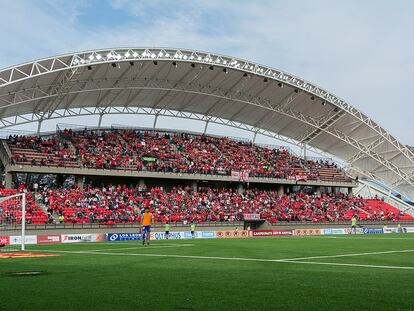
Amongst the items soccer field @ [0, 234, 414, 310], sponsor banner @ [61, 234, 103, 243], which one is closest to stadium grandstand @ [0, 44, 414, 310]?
sponsor banner @ [61, 234, 103, 243]

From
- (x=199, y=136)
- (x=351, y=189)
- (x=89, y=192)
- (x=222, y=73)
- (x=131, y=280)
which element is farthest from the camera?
(x=351, y=189)

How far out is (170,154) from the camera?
59656 mm

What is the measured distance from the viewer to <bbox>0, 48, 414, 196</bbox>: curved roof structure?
1813 inches

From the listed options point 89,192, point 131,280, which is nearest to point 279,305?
point 131,280

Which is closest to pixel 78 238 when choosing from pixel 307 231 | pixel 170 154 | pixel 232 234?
pixel 232 234

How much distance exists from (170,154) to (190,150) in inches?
137

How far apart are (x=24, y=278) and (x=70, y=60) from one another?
116ft

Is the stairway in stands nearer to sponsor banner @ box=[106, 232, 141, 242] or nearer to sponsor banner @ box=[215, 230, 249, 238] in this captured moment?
sponsor banner @ box=[215, 230, 249, 238]

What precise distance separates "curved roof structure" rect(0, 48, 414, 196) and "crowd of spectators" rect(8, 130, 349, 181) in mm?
2591

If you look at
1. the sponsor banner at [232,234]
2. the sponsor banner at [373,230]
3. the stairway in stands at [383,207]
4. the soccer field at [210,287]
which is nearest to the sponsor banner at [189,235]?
the sponsor banner at [232,234]

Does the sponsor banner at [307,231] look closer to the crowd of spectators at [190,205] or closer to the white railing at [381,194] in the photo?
the crowd of spectators at [190,205]

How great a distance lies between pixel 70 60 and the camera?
44219 mm

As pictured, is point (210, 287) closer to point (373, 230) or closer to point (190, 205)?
point (190, 205)

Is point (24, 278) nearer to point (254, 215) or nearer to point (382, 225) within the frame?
point (254, 215)
